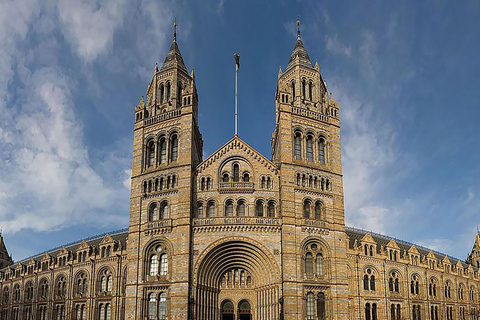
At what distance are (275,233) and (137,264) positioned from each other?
14306 millimetres

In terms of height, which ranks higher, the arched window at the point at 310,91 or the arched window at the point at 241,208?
the arched window at the point at 310,91

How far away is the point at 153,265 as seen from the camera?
48.4m

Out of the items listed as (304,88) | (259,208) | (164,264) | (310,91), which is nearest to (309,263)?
(259,208)

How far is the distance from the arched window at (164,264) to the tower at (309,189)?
38.7ft

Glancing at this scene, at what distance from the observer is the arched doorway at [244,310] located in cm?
4938

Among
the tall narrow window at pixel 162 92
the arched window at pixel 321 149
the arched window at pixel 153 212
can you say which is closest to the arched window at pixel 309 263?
the arched window at pixel 321 149

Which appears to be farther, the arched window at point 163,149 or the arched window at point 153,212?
the arched window at point 163,149

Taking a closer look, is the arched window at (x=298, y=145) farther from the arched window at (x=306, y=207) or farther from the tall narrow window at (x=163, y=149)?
the tall narrow window at (x=163, y=149)

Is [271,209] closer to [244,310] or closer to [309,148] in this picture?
[309,148]

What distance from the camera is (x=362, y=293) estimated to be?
202ft

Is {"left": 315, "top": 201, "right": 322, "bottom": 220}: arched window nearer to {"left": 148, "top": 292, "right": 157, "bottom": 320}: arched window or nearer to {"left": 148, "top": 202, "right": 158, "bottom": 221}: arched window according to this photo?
{"left": 148, "top": 202, "right": 158, "bottom": 221}: arched window

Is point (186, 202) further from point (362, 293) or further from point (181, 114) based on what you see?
point (362, 293)

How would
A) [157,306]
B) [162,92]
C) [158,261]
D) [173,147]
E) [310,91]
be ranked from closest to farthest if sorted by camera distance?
[157,306], [158,261], [173,147], [310,91], [162,92]

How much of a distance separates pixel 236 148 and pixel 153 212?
1116 centimetres
